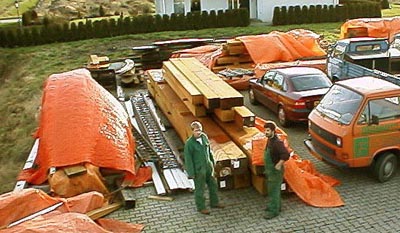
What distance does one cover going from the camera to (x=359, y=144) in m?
10.3

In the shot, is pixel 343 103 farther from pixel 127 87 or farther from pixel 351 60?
pixel 127 87

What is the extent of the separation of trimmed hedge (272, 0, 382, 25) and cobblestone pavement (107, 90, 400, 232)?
2349cm

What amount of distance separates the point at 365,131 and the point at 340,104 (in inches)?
37.9

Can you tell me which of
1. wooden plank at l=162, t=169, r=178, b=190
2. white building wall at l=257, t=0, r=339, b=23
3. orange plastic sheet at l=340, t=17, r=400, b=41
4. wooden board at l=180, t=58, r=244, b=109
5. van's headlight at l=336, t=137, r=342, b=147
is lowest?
wooden plank at l=162, t=169, r=178, b=190

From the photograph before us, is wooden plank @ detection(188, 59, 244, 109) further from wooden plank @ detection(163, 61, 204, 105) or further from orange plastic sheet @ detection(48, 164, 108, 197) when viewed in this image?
orange plastic sheet @ detection(48, 164, 108, 197)

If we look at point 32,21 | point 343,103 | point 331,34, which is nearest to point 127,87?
point 343,103

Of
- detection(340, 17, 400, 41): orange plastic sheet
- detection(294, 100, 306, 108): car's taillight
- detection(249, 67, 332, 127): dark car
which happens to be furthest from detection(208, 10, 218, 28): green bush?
detection(294, 100, 306, 108): car's taillight

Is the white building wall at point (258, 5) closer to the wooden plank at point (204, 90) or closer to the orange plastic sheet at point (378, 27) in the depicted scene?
the orange plastic sheet at point (378, 27)

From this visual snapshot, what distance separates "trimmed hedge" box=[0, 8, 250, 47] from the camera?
30938mm

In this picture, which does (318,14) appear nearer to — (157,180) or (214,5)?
(214,5)

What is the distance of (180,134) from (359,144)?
15.4ft

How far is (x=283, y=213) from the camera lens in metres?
9.62

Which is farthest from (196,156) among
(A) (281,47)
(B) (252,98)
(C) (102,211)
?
(A) (281,47)

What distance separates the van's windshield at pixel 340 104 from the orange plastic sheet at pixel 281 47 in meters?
8.96
